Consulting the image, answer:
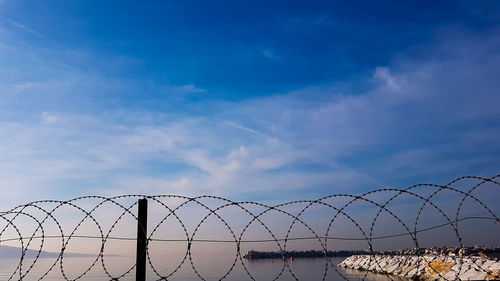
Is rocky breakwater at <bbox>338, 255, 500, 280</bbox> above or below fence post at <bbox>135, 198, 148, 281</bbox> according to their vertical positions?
below

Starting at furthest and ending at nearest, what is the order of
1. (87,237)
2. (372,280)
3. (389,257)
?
(389,257) → (372,280) → (87,237)

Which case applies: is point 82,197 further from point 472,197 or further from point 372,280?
point 372,280

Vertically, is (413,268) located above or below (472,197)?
below

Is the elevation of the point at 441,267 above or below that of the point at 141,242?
below

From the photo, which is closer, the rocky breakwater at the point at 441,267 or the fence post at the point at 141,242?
the fence post at the point at 141,242

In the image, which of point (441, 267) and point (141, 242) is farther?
point (441, 267)

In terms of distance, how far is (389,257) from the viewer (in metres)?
50.4

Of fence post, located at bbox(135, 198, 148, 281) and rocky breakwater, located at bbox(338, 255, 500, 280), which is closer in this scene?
fence post, located at bbox(135, 198, 148, 281)

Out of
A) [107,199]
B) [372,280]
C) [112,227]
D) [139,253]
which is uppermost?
[107,199]

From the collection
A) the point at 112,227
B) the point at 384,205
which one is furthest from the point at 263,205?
the point at 112,227

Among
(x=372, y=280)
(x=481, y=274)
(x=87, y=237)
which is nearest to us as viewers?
(x=87, y=237)

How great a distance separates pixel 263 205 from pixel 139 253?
333cm

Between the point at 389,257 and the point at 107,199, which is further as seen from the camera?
the point at 389,257

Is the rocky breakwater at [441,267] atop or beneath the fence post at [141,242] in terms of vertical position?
beneath
